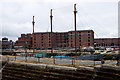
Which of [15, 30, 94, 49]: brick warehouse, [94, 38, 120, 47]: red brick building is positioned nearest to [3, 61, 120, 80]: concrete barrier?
[15, 30, 94, 49]: brick warehouse

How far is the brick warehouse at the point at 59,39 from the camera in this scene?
102 m

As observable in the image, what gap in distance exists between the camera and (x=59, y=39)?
117500mm

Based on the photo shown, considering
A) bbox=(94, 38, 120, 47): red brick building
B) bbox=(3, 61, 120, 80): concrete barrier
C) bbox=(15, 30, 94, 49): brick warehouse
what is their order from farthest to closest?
bbox=(94, 38, 120, 47): red brick building
bbox=(15, 30, 94, 49): brick warehouse
bbox=(3, 61, 120, 80): concrete barrier

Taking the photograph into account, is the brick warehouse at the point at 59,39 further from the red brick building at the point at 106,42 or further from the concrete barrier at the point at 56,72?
the concrete barrier at the point at 56,72

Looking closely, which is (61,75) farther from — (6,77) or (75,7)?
(75,7)

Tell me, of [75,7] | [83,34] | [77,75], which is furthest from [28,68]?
[83,34]

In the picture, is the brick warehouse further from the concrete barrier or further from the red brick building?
the concrete barrier

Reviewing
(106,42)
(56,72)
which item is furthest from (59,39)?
(56,72)

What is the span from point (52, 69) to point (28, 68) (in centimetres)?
423

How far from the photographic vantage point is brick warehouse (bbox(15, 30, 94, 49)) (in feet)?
336

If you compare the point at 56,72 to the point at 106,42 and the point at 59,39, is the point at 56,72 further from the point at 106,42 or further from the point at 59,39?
the point at 106,42

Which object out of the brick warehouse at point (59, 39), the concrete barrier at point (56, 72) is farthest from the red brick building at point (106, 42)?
the concrete barrier at point (56, 72)

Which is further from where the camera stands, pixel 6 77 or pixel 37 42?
pixel 37 42

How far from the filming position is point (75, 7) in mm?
36469
